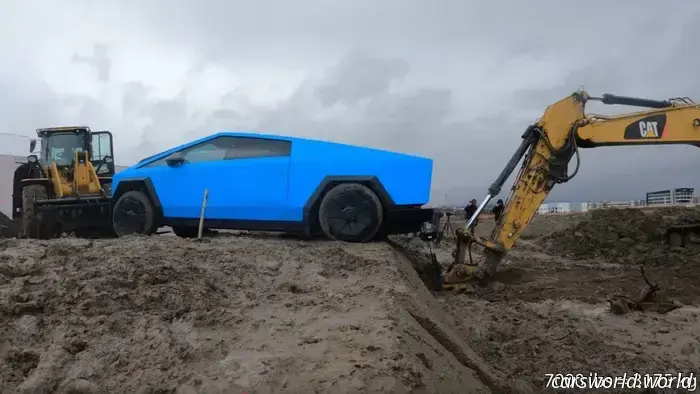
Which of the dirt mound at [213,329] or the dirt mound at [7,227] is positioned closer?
the dirt mound at [213,329]

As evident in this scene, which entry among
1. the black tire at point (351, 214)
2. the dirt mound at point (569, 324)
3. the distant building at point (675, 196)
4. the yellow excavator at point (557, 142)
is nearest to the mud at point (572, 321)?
the dirt mound at point (569, 324)

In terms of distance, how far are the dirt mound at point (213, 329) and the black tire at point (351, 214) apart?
1548 millimetres

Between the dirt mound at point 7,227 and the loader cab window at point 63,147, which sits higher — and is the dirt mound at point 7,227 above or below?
below

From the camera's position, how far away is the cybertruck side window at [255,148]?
694 centimetres

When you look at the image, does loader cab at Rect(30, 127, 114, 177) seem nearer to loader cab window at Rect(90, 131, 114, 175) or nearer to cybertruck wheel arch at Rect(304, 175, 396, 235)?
loader cab window at Rect(90, 131, 114, 175)

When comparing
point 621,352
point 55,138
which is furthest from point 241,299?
point 55,138

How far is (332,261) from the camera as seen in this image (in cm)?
527

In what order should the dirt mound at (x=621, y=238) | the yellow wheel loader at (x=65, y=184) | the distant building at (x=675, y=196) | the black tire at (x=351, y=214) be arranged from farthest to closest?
the distant building at (x=675, y=196)
the dirt mound at (x=621, y=238)
the yellow wheel loader at (x=65, y=184)
the black tire at (x=351, y=214)

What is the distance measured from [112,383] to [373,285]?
2115 mm

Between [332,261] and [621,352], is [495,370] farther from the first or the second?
[332,261]

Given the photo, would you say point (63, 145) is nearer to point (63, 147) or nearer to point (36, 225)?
point (63, 147)

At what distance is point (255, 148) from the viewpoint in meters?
7.09

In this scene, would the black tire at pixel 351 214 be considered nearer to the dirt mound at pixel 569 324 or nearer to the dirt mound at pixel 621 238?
the dirt mound at pixel 569 324

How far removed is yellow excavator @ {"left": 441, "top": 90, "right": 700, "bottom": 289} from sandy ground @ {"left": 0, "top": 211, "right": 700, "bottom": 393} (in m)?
1.14
